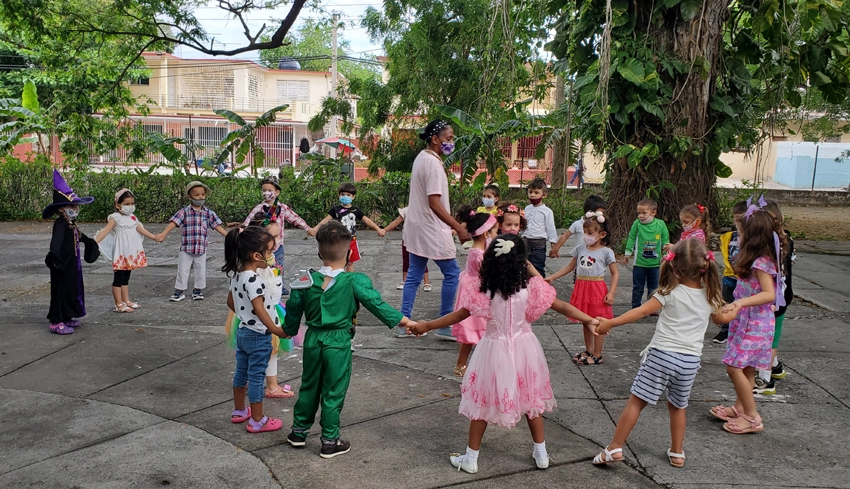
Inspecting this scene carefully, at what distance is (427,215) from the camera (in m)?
6.59

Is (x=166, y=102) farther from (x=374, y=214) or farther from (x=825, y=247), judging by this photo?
(x=825, y=247)

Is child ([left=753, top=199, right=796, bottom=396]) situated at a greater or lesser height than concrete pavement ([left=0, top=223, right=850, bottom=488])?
greater

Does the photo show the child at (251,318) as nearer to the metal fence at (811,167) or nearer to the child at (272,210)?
the child at (272,210)

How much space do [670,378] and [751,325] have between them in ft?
3.30

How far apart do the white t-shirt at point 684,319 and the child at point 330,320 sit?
1.46 meters

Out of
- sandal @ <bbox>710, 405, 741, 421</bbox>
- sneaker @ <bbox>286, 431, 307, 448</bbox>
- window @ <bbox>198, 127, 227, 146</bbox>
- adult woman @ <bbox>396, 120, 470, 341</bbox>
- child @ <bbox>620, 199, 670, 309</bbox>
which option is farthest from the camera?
window @ <bbox>198, 127, 227, 146</bbox>

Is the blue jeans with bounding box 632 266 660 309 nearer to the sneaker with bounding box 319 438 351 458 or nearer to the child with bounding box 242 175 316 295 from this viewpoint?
the child with bounding box 242 175 316 295

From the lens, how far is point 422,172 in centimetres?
645

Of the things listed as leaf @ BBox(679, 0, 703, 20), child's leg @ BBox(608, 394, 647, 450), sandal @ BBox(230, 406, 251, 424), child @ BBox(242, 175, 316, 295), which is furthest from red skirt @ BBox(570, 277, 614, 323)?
leaf @ BBox(679, 0, 703, 20)

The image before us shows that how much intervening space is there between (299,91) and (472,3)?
31203mm

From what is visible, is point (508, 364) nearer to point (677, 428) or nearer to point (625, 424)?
point (625, 424)

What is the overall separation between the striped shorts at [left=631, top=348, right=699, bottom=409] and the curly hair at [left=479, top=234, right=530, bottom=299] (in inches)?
34.4

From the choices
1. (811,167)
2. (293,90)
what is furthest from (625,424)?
(293,90)

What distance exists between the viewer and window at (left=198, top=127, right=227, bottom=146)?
34094mm
